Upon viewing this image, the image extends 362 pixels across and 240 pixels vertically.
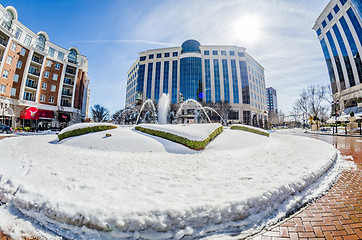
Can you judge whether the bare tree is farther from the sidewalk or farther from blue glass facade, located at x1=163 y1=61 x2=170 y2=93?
the sidewalk

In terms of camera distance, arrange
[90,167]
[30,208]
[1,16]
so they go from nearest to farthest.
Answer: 1. [30,208]
2. [90,167]
3. [1,16]

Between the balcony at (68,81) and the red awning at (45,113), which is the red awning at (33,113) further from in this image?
the balcony at (68,81)

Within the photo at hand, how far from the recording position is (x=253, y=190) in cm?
280

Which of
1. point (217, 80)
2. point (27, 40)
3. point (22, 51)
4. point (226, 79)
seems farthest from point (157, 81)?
point (22, 51)

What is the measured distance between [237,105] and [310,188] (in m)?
49.4

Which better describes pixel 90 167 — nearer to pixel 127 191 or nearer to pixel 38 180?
pixel 38 180

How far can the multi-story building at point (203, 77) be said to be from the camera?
5009 centimetres

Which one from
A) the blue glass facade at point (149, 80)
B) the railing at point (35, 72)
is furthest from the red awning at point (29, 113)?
the blue glass facade at point (149, 80)

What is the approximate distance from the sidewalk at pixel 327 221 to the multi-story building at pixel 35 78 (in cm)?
3211

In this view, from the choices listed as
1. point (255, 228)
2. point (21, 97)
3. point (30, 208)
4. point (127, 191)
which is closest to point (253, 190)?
point (255, 228)

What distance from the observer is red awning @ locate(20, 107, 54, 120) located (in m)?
24.8

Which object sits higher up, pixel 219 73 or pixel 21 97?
pixel 219 73

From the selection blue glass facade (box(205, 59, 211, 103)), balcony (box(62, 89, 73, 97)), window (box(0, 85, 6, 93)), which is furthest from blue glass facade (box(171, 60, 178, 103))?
window (box(0, 85, 6, 93))

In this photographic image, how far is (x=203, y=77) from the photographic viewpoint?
51.2 metres
